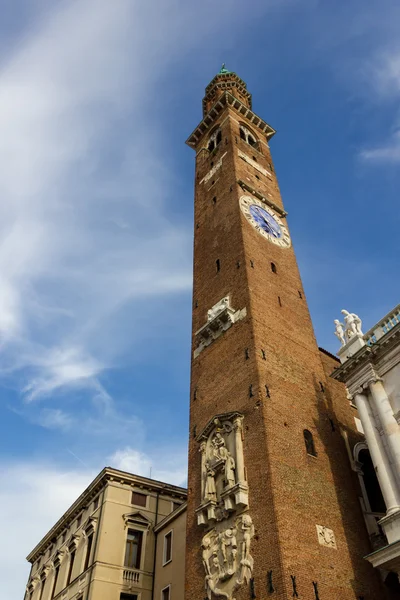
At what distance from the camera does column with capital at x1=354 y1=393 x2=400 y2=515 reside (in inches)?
653

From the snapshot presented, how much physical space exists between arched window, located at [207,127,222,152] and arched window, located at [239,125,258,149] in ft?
4.87

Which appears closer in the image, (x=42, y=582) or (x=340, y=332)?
(x=340, y=332)

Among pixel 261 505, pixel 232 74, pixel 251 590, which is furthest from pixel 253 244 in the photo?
pixel 232 74

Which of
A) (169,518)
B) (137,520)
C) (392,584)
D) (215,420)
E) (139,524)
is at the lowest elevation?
(392,584)

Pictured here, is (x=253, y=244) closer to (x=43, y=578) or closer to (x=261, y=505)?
(x=261, y=505)

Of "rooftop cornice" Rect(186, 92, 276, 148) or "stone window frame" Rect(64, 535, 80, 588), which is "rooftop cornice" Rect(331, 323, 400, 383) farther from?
"rooftop cornice" Rect(186, 92, 276, 148)

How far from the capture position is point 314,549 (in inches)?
643

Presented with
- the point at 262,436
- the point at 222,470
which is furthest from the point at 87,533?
the point at 262,436

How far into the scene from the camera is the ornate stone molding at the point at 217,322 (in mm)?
23105

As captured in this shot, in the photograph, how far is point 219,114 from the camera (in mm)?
38156

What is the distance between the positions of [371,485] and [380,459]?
3.75 meters

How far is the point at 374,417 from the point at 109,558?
14.8m

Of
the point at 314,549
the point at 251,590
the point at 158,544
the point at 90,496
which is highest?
the point at 90,496

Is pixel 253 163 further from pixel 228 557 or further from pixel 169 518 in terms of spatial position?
pixel 228 557
